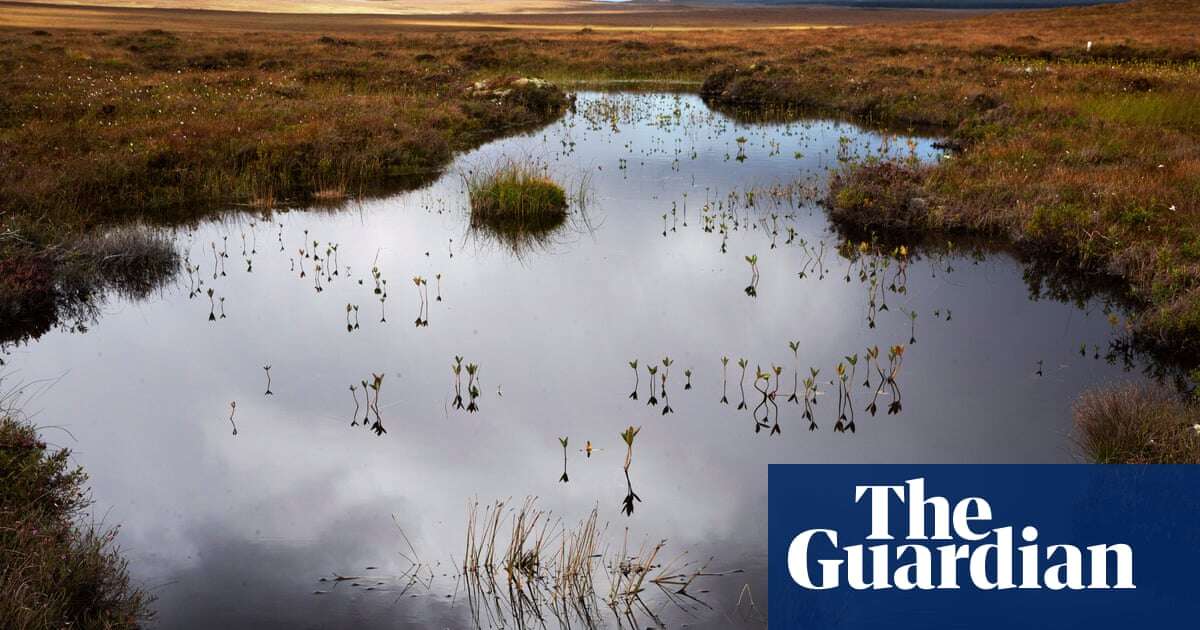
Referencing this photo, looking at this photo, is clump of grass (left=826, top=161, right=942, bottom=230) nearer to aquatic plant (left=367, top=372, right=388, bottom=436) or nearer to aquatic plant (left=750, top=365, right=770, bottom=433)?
aquatic plant (left=750, top=365, right=770, bottom=433)

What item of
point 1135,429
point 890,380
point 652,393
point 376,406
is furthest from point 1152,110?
point 376,406

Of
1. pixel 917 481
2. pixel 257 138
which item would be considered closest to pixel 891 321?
pixel 917 481

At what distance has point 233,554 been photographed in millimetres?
6316

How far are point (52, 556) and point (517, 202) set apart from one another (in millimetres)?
11755

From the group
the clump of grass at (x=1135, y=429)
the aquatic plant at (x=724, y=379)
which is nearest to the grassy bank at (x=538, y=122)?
the clump of grass at (x=1135, y=429)

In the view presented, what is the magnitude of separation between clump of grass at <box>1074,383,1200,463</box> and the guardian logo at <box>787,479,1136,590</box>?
1.30 m

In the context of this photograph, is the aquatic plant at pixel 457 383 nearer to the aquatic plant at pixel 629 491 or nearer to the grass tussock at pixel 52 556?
the aquatic plant at pixel 629 491

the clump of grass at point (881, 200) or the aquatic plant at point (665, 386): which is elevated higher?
the clump of grass at point (881, 200)

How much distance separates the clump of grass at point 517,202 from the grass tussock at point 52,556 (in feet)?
32.3

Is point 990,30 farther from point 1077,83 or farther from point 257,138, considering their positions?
point 257,138

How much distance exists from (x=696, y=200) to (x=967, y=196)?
4763 millimetres

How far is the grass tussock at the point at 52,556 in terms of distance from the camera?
198 inches

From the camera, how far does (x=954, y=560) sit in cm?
596

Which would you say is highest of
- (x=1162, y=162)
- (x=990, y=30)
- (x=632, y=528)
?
(x=990, y=30)
